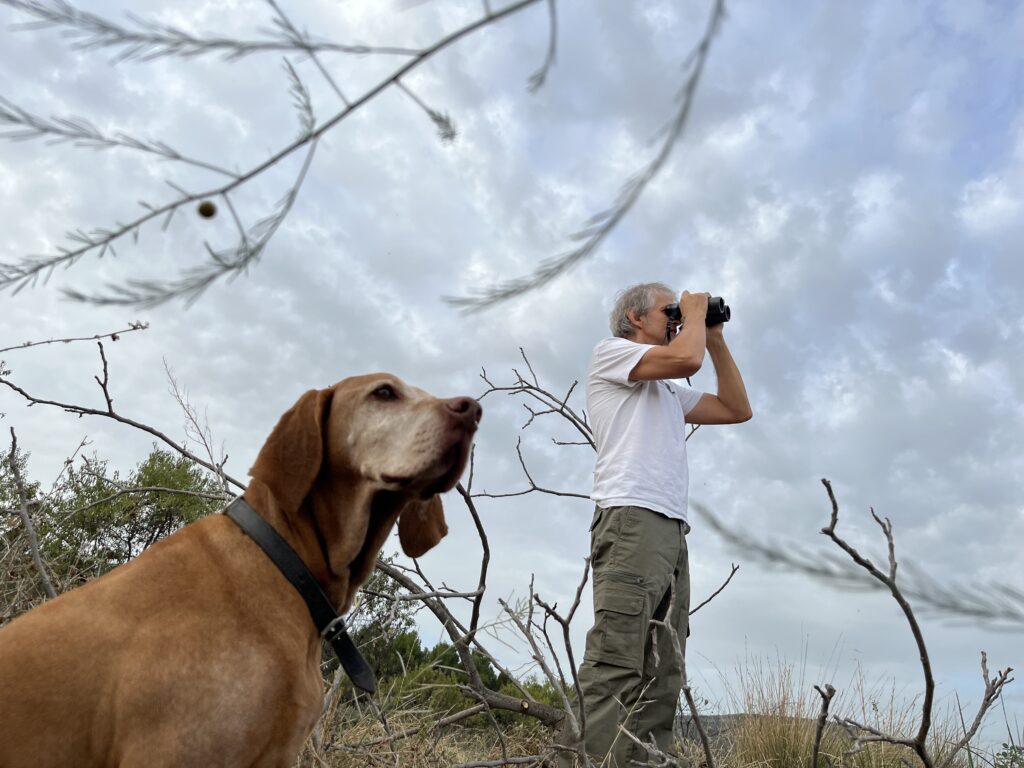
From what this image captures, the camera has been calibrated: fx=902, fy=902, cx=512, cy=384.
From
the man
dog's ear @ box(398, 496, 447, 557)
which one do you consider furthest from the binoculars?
dog's ear @ box(398, 496, 447, 557)

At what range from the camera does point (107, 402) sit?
499 centimetres

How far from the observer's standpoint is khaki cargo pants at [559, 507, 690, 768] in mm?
4145

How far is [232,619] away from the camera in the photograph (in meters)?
2.67

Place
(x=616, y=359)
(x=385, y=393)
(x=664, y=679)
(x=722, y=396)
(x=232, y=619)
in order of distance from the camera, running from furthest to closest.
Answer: (x=722, y=396)
(x=616, y=359)
(x=664, y=679)
(x=385, y=393)
(x=232, y=619)

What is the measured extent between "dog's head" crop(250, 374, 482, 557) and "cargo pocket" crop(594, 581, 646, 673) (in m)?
1.40

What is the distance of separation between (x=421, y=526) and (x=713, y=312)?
2.50 metres

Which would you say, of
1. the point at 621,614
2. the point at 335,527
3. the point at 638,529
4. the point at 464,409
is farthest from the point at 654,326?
the point at 335,527

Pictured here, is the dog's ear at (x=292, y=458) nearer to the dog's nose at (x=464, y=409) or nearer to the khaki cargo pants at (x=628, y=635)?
the dog's nose at (x=464, y=409)

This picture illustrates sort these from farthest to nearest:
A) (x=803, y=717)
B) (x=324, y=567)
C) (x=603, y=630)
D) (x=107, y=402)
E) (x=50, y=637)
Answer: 1. (x=803, y=717)
2. (x=107, y=402)
3. (x=603, y=630)
4. (x=324, y=567)
5. (x=50, y=637)

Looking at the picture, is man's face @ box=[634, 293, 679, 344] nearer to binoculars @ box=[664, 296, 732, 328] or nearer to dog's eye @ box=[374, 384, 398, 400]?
binoculars @ box=[664, 296, 732, 328]

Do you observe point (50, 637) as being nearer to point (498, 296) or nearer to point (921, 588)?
point (498, 296)

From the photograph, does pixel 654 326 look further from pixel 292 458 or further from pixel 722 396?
pixel 292 458

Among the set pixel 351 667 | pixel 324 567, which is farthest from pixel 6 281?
pixel 351 667

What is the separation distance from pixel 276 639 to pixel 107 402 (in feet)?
9.30
